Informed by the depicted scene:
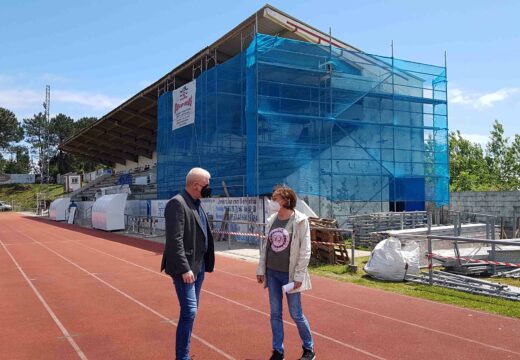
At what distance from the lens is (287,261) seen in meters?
4.75

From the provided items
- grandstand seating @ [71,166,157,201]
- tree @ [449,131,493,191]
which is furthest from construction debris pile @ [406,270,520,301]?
tree @ [449,131,493,191]

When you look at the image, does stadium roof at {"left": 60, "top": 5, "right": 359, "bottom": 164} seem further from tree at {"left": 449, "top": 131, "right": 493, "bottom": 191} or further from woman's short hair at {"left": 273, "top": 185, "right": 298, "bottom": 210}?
tree at {"left": 449, "top": 131, "right": 493, "bottom": 191}

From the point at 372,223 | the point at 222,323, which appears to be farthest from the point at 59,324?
the point at 372,223

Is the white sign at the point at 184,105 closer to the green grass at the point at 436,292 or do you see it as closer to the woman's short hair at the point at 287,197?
the green grass at the point at 436,292

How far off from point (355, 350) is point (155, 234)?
2036 cm

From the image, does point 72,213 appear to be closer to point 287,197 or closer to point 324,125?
point 324,125

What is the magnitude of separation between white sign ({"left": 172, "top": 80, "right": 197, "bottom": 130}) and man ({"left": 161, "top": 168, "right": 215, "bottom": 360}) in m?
23.0

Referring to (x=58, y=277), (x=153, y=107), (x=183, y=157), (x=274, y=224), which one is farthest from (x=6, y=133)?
(x=274, y=224)

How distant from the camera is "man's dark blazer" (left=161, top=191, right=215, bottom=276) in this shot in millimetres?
4297

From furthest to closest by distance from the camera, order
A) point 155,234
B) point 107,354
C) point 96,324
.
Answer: point 155,234
point 96,324
point 107,354

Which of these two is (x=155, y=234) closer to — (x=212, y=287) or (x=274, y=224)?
(x=212, y=287)

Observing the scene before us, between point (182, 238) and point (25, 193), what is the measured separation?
92434 mm

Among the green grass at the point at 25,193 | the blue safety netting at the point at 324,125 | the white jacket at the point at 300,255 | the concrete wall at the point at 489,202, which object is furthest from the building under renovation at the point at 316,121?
the green grass at the point at 25,193

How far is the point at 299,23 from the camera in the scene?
2330 centimetres
